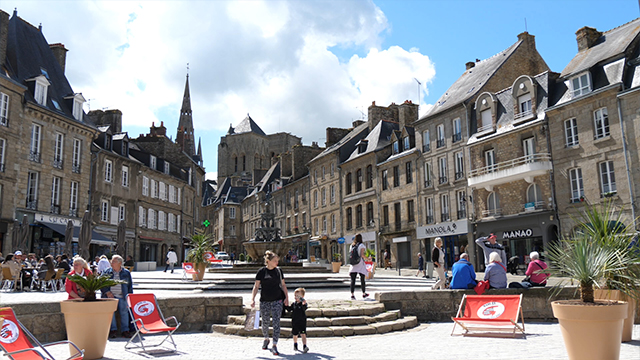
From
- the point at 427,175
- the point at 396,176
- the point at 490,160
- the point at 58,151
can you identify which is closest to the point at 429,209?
the point at 427,175

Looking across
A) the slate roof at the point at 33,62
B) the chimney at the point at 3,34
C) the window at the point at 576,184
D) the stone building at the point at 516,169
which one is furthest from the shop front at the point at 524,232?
the chimney at the point at 3,34

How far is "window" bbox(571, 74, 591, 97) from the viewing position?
22.6 meters

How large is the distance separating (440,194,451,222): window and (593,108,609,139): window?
9.59m

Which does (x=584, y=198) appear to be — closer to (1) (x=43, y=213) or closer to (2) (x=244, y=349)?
(2) (x=244, y=349)

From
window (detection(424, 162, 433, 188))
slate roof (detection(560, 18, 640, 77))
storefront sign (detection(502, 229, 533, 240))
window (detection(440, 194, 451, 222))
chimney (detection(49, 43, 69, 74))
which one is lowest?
storefront sign (detection(502, 229, 533, 240))

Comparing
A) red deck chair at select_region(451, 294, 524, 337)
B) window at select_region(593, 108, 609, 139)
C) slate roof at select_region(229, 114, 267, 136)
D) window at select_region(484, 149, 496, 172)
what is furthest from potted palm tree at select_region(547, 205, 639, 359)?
slate roof at select_region(229, 114, 267, 136)

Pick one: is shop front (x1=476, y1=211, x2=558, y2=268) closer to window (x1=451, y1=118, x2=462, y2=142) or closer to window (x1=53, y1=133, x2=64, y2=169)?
window (x1=451, y1=118, x2=462, y2=142)

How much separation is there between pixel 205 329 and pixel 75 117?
2336 centimetres

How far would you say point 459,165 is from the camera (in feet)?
95.2

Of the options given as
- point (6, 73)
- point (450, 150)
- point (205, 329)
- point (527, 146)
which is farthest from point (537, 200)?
point (6, 73)

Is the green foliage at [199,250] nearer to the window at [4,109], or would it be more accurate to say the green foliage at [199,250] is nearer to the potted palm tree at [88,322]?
the potted palm tree at [88,322]

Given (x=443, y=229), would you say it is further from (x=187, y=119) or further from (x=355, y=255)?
(x=187, y=119)

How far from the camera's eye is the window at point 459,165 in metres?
28.8

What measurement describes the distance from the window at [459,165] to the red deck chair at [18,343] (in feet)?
83.4
